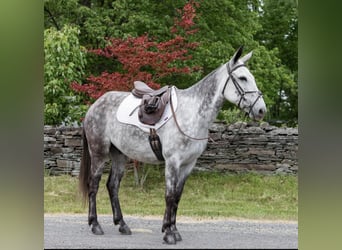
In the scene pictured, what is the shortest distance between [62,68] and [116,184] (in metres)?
1.84

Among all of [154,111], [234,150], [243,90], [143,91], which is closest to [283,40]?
[234,150]

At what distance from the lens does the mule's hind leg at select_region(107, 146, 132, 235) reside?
4500 mm

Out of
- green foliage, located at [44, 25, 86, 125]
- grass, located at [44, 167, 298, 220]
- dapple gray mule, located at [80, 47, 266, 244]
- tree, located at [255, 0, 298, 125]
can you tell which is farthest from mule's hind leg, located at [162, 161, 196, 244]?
tree, located at [255, 0, 298, 125]

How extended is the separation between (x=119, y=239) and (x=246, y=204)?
1.82 m

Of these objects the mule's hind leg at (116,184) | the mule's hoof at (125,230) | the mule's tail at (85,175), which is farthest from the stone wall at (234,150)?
the mule's hoof at (125,230)

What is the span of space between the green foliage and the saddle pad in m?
1.41

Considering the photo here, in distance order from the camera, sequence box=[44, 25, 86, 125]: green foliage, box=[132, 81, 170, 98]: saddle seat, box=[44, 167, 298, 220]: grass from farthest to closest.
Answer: box=[44, 25, 86, 125]: green foliage → box=[44, 167, 298, 220]: grass → box=[132, 81, 170, 98]: saddle seat

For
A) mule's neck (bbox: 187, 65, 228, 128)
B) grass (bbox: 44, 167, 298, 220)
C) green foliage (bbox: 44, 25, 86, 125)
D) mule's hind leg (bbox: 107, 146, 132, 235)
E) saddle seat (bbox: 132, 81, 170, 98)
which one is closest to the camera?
mule's neck (bbox: 187, 65, 228, 128)

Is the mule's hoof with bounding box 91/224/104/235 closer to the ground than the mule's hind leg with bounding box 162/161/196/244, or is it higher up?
closer to the ground

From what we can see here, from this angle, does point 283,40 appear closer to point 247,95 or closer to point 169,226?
point 247,95

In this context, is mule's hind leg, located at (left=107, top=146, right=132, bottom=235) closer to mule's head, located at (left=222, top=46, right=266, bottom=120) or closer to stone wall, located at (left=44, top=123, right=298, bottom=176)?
mule's head, located at (left=222, top=46, right=266, bottom=120)
